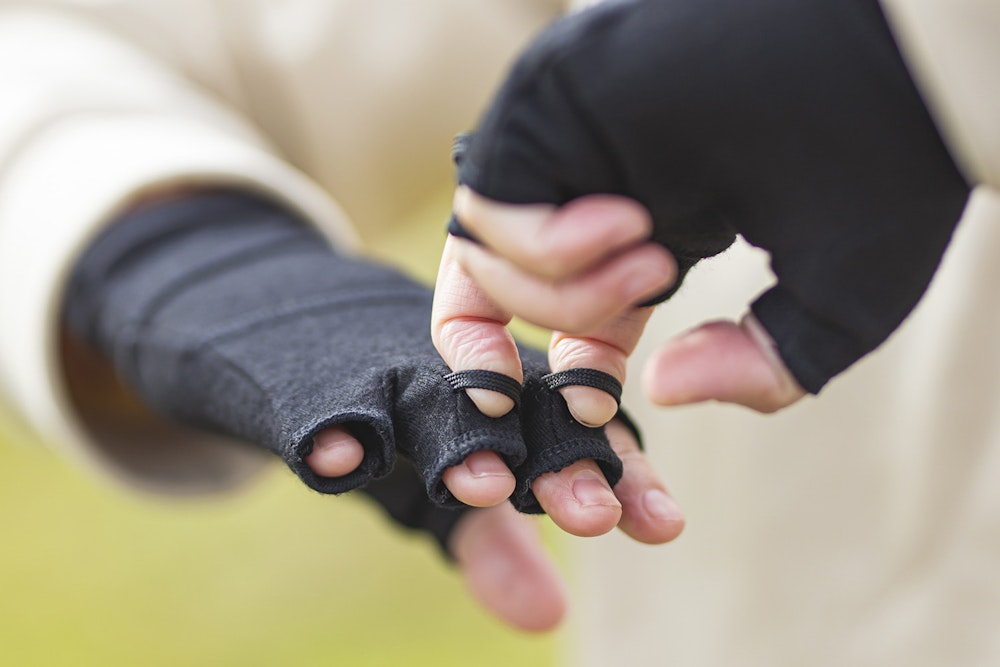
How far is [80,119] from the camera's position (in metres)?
0.37

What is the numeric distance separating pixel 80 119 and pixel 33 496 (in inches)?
24.7

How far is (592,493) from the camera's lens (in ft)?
0.62


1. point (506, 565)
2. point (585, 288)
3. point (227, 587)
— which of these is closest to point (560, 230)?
point (585, 288)

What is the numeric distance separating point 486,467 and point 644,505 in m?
0.04

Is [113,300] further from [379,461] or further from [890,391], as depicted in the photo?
[890,391]

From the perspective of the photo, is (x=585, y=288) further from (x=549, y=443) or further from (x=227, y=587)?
(x=227, y=587)

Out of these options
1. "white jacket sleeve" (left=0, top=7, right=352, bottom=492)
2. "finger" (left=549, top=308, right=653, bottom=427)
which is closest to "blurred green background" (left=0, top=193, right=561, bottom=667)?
"white jacket sleeve" (left=0, top=7, right=352, bottom=492)

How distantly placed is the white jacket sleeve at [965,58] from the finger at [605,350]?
0.07 meters

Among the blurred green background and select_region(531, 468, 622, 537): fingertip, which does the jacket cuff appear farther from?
the blurred green background

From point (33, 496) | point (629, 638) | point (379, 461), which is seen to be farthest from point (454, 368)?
point (33, 496)

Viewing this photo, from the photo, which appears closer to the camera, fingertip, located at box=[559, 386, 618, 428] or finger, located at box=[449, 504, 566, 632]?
fingertip, located at box=[559, 386, 618, 428]

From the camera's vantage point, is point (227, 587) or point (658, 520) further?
point (227, 587)

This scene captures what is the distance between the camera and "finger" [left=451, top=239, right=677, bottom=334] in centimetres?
17

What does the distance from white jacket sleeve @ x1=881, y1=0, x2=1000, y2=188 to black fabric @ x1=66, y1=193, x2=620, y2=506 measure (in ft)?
0.30
